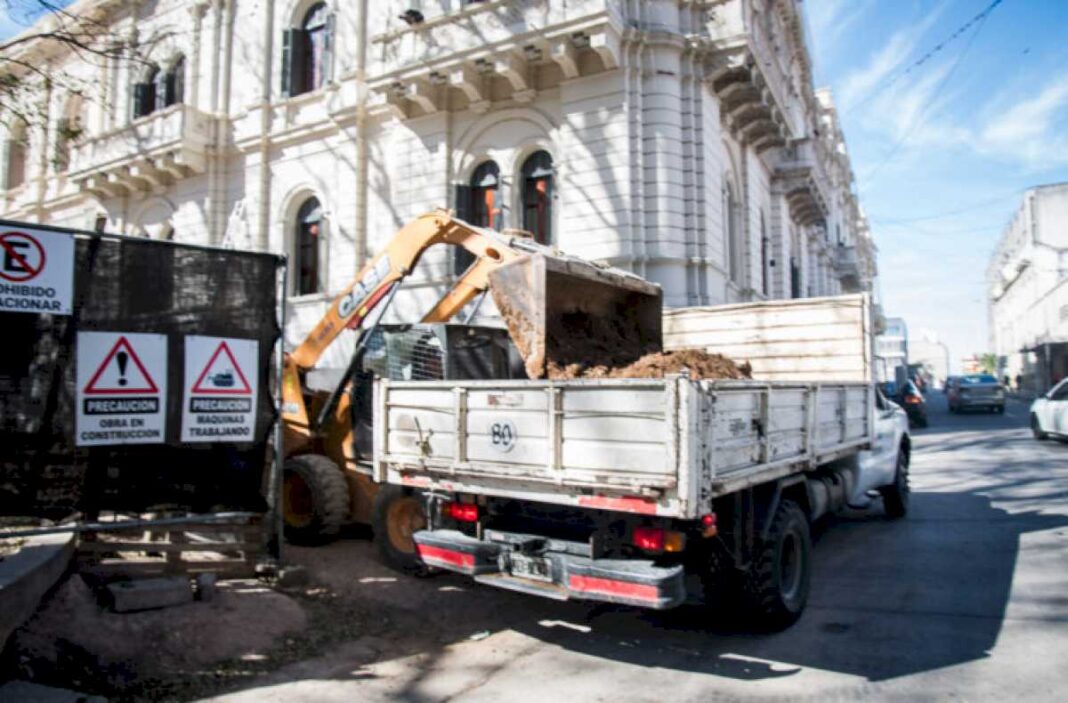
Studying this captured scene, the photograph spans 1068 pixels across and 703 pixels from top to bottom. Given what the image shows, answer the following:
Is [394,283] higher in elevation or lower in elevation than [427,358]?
higher

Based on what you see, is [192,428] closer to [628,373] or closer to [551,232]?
[628,373]

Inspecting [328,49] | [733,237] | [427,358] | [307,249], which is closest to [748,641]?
[427,358]

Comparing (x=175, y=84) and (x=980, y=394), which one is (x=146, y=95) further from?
(x=980, y=394)

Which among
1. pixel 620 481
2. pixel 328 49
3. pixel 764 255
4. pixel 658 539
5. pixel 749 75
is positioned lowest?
pixel 658 539

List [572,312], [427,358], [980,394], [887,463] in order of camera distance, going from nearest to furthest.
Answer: [572,312] → [427,358] → [887,463] → [980,394]

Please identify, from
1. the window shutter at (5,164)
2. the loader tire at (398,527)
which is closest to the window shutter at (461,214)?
the loader tire at (398,527)

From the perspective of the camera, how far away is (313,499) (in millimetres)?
7535

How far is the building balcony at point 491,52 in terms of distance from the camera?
546 inches

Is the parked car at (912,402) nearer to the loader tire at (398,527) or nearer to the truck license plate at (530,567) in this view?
the loader tire at (398,527)

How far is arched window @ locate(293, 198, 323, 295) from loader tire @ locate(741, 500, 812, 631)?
16.5 meters

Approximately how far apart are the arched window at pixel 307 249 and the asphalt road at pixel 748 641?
1323 centimetres

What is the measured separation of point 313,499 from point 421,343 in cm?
203

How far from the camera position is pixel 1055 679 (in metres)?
4.20

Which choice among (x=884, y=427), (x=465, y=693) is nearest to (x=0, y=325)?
(x=465, y=693)
